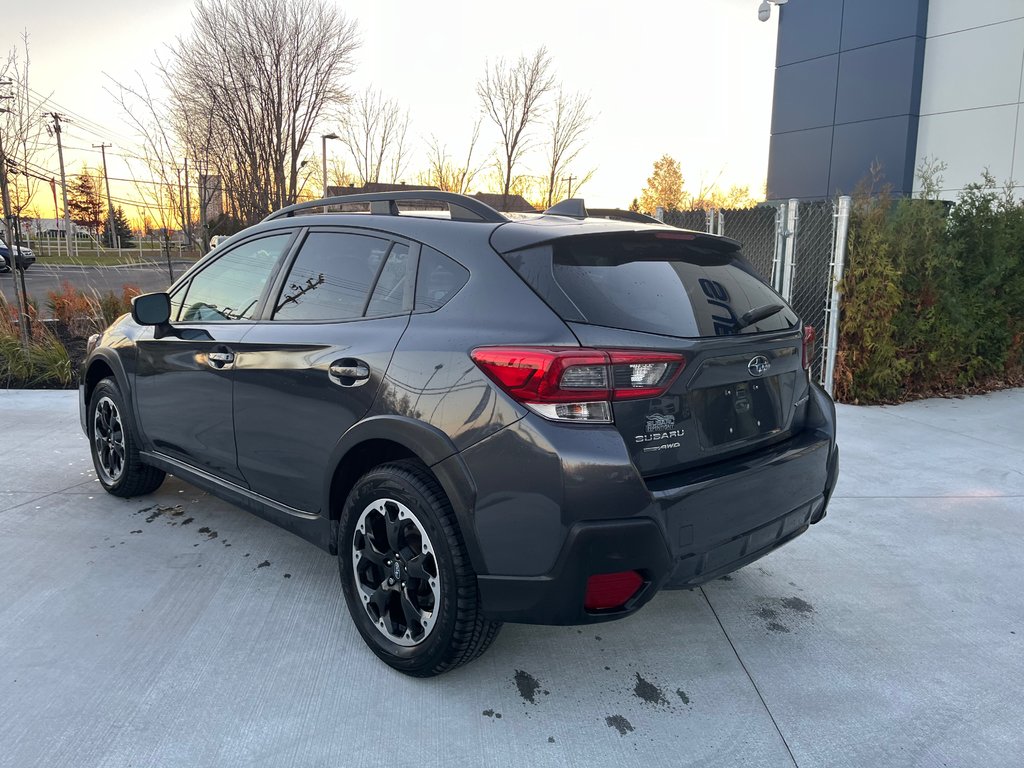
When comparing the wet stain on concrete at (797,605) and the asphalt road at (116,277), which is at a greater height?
the asphalt road at (116,277)

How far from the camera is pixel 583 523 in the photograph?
2219mm

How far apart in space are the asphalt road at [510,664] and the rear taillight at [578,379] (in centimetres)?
110

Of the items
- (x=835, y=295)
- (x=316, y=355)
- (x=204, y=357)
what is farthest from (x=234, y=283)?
(x=835, y=295)

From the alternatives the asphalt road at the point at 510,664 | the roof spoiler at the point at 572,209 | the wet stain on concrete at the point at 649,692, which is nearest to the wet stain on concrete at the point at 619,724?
the asphalt road at the point at 510,664

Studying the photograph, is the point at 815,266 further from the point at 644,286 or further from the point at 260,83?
the point at 260,83

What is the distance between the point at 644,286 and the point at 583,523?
86 cm

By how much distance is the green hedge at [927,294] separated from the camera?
23.9 ft

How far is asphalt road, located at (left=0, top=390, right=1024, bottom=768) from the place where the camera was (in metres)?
2.38

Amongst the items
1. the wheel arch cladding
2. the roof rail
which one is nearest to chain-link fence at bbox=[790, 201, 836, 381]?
the roof rail

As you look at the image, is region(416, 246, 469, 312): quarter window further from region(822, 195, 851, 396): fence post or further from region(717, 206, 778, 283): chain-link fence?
region(717, 206, 778, 283): chain-link fence

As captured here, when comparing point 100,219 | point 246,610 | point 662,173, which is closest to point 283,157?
point 246,610

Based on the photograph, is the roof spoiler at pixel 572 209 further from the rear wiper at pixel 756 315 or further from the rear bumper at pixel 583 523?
the rear bumper at pixel 583 523

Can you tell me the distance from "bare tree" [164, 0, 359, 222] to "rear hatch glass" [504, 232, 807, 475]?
12167 millimetres

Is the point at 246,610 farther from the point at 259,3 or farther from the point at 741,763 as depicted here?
the point at 259,3
